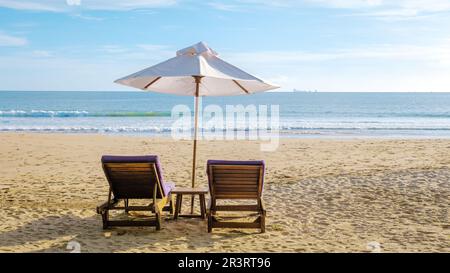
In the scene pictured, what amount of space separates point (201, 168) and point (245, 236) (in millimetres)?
5699

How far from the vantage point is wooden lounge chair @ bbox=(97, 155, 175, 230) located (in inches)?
227

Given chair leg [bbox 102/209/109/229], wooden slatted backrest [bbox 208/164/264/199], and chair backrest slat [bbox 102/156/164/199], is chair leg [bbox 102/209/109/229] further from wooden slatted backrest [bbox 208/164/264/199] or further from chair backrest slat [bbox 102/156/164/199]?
wooden slatted backrest [bbox 208/164/264/199]

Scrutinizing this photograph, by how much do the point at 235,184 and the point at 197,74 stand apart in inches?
52.2

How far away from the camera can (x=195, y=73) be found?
574 centimetres

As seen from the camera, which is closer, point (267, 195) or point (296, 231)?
point (296, 231)

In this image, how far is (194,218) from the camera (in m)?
6.74

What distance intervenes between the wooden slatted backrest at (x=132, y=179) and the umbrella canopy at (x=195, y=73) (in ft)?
3.47

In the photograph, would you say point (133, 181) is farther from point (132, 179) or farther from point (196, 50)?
point (196, 50)

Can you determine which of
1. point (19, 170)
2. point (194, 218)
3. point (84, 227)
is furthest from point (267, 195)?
point (19, 170)

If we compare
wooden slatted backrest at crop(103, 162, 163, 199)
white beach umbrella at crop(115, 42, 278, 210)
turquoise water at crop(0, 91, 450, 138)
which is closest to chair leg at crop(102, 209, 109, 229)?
wooden slatted backrest at crop(103, 162, 163, 199)

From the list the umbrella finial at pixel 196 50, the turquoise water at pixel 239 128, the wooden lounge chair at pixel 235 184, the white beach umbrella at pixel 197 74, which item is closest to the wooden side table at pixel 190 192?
the wooden lounge chair at pixel 235 184

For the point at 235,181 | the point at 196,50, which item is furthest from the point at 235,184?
the point at 196,50

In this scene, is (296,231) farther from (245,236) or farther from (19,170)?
(19,170)
